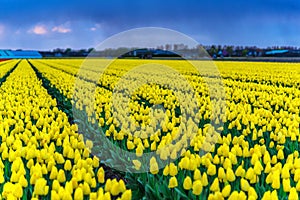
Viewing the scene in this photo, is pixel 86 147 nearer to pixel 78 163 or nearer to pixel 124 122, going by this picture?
pixel 78 163

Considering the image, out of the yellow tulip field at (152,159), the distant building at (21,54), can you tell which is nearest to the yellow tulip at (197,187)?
the yellow tulip field at (152,159)

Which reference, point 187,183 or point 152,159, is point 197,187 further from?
point 152,159

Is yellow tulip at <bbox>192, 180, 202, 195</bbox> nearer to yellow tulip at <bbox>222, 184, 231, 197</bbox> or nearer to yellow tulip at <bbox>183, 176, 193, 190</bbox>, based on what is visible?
yellow tulip at <bbox>183, 176, 193, 190</bbox>

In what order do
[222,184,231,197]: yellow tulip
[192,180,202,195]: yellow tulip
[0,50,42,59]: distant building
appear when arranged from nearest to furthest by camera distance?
[222,184,231,197]: yellow tulip → [192,180,202,195]: yellow tulip → [0,50,42,59]: distant building

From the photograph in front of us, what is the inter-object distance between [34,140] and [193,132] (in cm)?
163

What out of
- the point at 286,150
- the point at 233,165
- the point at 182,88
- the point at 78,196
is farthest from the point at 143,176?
the point at 182,88

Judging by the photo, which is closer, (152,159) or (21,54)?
A: (152,159)

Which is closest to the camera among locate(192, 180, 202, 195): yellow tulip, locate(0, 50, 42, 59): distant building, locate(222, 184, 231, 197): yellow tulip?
locate(222, 184, 231, 197): yellow tulip

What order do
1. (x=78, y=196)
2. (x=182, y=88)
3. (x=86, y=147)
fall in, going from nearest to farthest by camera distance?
(x=78, y=196)
(x=86, y=147)
(x=182, y=88)

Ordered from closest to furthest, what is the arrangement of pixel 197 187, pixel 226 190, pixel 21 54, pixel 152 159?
pixel 226 190
pixel 197 187
pixel 152 159
pixel 21 54

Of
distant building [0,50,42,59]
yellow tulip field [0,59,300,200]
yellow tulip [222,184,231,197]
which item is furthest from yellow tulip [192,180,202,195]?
distant building [0,50,42,59]

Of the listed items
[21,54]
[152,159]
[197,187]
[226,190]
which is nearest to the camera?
[226,190]

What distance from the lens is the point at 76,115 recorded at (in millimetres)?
6641

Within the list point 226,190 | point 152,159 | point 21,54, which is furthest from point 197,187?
point 21,54
